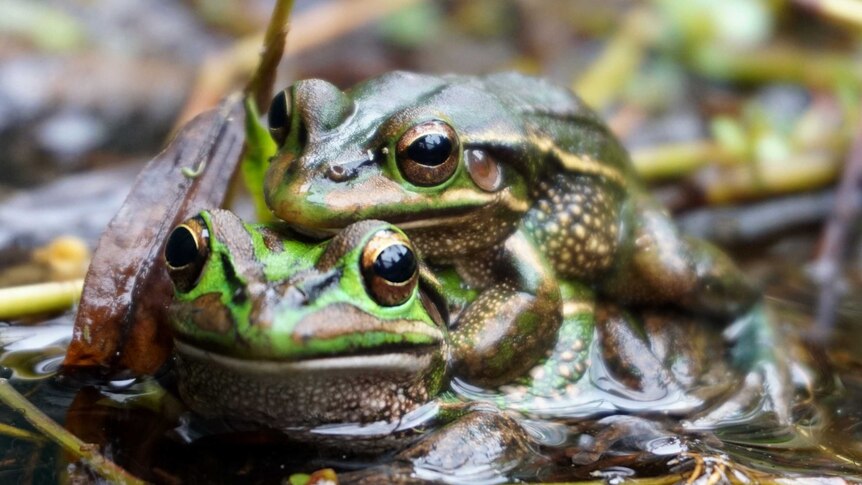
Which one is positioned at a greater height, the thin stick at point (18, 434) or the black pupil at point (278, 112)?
the black pupil at point (278, 112)

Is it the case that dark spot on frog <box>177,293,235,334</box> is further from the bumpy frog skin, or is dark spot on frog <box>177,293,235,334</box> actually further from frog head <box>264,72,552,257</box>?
frog head <box>264,72,552,257</box>

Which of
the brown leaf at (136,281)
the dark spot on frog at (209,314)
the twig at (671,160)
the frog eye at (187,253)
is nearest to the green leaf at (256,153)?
the brown leaf at (136,281)

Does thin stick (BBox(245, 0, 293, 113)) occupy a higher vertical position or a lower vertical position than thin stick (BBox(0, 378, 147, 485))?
higher

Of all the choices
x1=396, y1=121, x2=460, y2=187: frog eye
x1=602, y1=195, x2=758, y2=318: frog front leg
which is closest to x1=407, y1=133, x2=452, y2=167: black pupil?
x1=396, y1=121, x2=460, y2=187: frog eye

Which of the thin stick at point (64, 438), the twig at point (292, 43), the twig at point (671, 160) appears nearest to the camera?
the thin stick at point (64, 438)

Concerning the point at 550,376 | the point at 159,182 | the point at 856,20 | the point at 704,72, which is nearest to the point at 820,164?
the point at 856,20

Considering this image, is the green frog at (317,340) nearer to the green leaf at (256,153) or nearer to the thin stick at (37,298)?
the green leaf at (256,153)

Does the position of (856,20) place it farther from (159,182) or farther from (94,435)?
(94,435)

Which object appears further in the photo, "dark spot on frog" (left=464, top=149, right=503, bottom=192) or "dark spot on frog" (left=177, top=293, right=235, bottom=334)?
"dark spot on frog" (left=464, top=149, right=503, bottom=192)

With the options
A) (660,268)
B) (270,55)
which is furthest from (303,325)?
(660,268)
